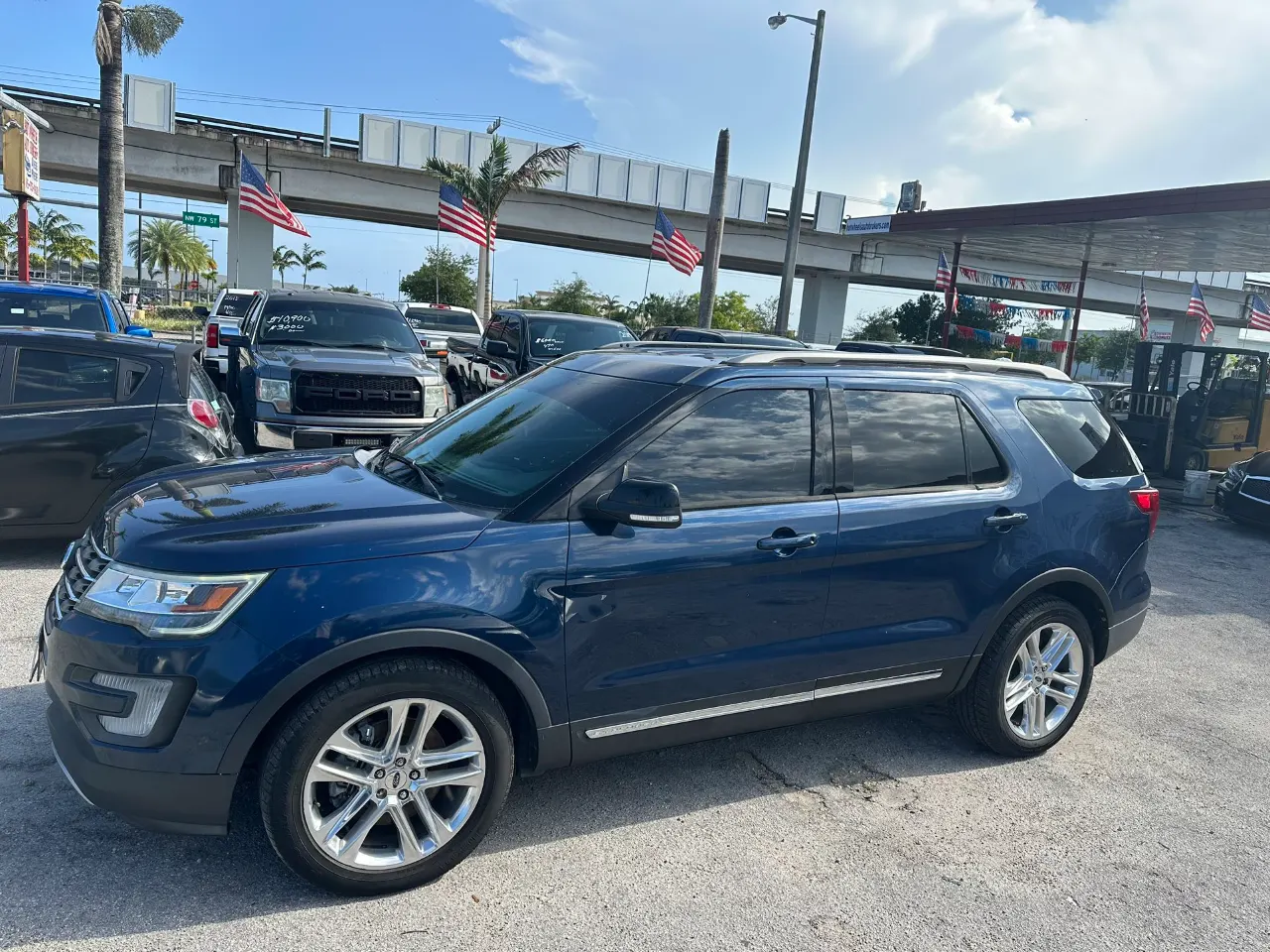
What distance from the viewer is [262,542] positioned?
2.88m

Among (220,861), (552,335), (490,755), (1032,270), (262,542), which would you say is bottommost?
(220,861)

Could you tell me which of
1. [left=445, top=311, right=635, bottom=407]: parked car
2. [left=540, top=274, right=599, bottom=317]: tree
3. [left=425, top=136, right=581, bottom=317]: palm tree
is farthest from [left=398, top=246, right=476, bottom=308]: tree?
[left=445, top=311, right=635, bottom=407]: parked car

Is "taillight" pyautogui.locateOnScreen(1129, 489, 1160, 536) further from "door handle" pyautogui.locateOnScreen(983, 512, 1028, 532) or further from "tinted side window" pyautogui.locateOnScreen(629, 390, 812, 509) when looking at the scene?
"tinted side window" pyautogui.locateOnScreen(629, 390, 812, 509)

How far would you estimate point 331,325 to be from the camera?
388 inches

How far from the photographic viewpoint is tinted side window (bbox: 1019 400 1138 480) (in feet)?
14.5

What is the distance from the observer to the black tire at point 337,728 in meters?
2.81

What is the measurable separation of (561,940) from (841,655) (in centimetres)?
157

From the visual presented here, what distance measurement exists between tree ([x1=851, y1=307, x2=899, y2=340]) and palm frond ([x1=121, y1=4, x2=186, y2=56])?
3234 centimetres

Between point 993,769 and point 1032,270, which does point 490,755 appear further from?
point 1032,270

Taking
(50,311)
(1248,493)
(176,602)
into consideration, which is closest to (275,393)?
(50,311)

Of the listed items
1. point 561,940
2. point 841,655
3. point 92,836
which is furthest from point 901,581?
point 92,836

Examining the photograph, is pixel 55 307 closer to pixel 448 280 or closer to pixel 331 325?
pixel 331 325

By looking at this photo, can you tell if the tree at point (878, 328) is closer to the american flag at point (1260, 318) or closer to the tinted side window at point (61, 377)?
the american flag at point (1260, 318)

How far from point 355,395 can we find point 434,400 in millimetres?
780
